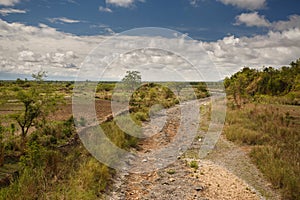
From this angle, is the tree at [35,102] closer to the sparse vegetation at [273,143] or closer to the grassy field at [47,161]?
the grassy field at [47,161]

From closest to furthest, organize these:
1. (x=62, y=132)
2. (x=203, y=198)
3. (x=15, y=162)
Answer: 1. (x=203, y=198)
2. (x=15, y=162)
3. (x=62, y=132)

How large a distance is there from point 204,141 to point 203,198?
610 cm

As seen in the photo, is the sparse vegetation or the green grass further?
the sparse vegetation

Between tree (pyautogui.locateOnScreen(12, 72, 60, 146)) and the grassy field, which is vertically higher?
tree (pyautogui.locateOnScreen(12, 72, 60, 146))

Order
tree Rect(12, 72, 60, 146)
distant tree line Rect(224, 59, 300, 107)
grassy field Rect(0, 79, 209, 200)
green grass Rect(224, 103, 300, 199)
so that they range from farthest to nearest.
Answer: distant tree line Rect(224, 59, 300, 107) < tree Rect(12, 72, 60, 146) < green grass Rect(224, 103, 300, 199) < grassy field Rect(0, 79, 209, 200)

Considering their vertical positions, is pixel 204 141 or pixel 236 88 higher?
pixel 236 88

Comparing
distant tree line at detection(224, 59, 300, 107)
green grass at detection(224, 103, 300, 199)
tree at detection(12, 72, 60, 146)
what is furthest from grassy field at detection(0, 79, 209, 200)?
distant tree line at detection(224, 59, 300, 107)

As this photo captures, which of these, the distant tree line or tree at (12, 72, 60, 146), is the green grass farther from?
the distant tree line

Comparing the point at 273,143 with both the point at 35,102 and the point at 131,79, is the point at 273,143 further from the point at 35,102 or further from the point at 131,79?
the point at 131,79

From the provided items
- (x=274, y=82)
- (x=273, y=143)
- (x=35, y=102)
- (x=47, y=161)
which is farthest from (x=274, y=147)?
(x=274, y=82)

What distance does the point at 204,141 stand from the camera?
1240 cm

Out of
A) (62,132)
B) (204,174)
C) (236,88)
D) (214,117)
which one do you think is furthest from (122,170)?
(236,88)

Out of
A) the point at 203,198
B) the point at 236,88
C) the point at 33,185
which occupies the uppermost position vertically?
the point at 236,88

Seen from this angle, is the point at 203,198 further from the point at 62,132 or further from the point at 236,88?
the point at 236,88
